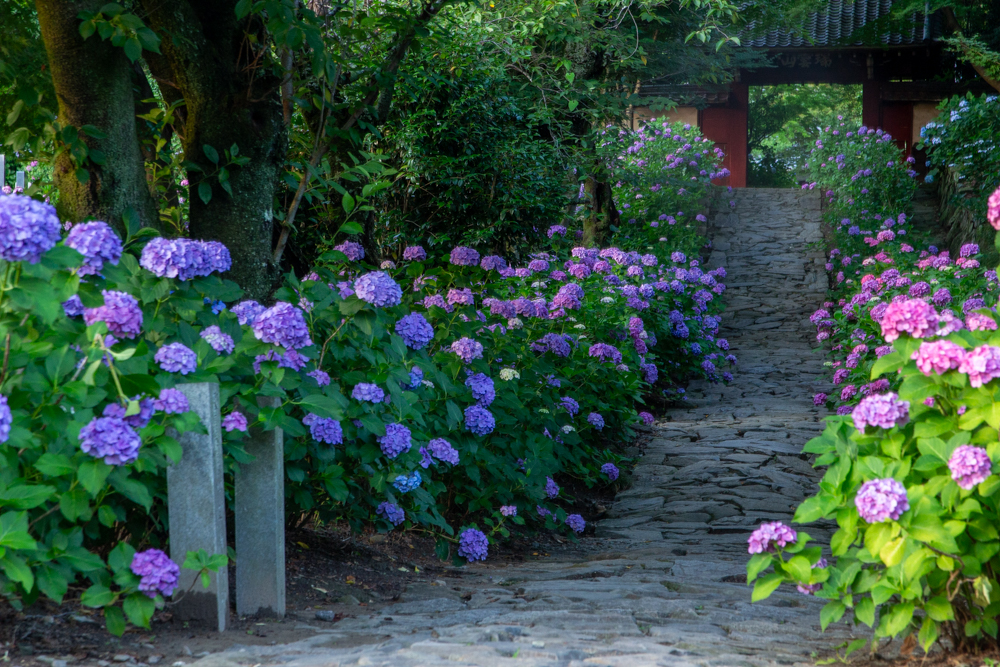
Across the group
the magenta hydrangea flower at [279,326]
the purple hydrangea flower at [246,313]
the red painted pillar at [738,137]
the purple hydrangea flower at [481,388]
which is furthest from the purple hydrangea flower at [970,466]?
the red painted pillar at [738,137]

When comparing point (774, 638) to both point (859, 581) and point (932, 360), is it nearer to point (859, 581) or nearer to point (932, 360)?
point (859, 581)

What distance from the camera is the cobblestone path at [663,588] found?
2.39m

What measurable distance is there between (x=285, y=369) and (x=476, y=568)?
64.7 inches

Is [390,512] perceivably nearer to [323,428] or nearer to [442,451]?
[442,451]

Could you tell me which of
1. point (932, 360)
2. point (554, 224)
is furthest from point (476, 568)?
point (554, 224)

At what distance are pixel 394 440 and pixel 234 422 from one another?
75cm

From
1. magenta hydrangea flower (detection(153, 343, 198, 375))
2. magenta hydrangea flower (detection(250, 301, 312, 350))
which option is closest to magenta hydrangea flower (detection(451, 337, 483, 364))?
magenta hydrangea flower (detection(250, 301, 312, 350))

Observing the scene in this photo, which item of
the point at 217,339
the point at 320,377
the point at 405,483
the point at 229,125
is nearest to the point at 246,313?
the point at 217,339

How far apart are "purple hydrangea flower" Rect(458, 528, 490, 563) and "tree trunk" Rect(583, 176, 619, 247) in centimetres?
782

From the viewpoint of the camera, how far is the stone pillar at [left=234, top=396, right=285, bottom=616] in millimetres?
2764

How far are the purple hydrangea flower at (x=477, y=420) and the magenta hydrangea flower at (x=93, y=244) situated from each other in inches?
74.2

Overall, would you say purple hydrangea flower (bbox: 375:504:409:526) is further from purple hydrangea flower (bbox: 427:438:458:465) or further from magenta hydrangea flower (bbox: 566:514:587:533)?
magenta hydrangea flower (bbox: 566:514:587:533)

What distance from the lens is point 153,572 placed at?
7.41 ft

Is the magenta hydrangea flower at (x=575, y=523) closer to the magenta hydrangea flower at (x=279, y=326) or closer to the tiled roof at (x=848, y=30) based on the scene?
the magenta hydrangea flower at (x=279, y=326)
